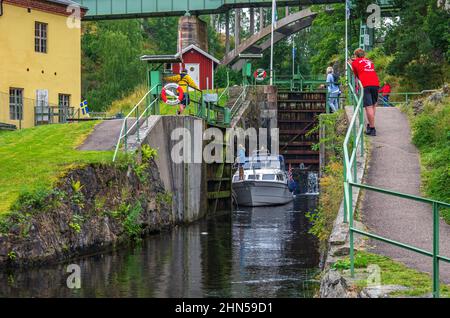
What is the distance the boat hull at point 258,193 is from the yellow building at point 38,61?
9.02 metres

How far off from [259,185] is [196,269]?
18147 mm

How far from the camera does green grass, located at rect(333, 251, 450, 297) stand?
10.1 metres

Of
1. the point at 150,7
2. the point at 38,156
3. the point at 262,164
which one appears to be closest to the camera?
the point at 38,156

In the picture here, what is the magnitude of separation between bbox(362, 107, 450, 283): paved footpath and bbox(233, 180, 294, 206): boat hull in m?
15.9

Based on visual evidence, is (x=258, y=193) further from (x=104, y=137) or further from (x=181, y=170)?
(x=104, y=137)

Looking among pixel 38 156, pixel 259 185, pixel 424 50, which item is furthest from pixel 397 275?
pixel 259 185

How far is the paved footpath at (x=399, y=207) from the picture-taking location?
Answer: 1249 cm

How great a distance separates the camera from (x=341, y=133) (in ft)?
74.2

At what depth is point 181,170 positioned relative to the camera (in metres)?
28.8

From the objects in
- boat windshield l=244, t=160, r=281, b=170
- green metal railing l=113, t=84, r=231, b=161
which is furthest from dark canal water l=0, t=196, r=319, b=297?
boat windshield l=244, t=160, r=281, b=170

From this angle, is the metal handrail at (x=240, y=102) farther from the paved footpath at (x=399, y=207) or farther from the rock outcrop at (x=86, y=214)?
the paved footpath at (x=399, y=207)

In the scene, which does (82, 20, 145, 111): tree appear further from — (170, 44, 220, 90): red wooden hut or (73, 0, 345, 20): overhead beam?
(170, 44, 220, 90): red wooden hut
